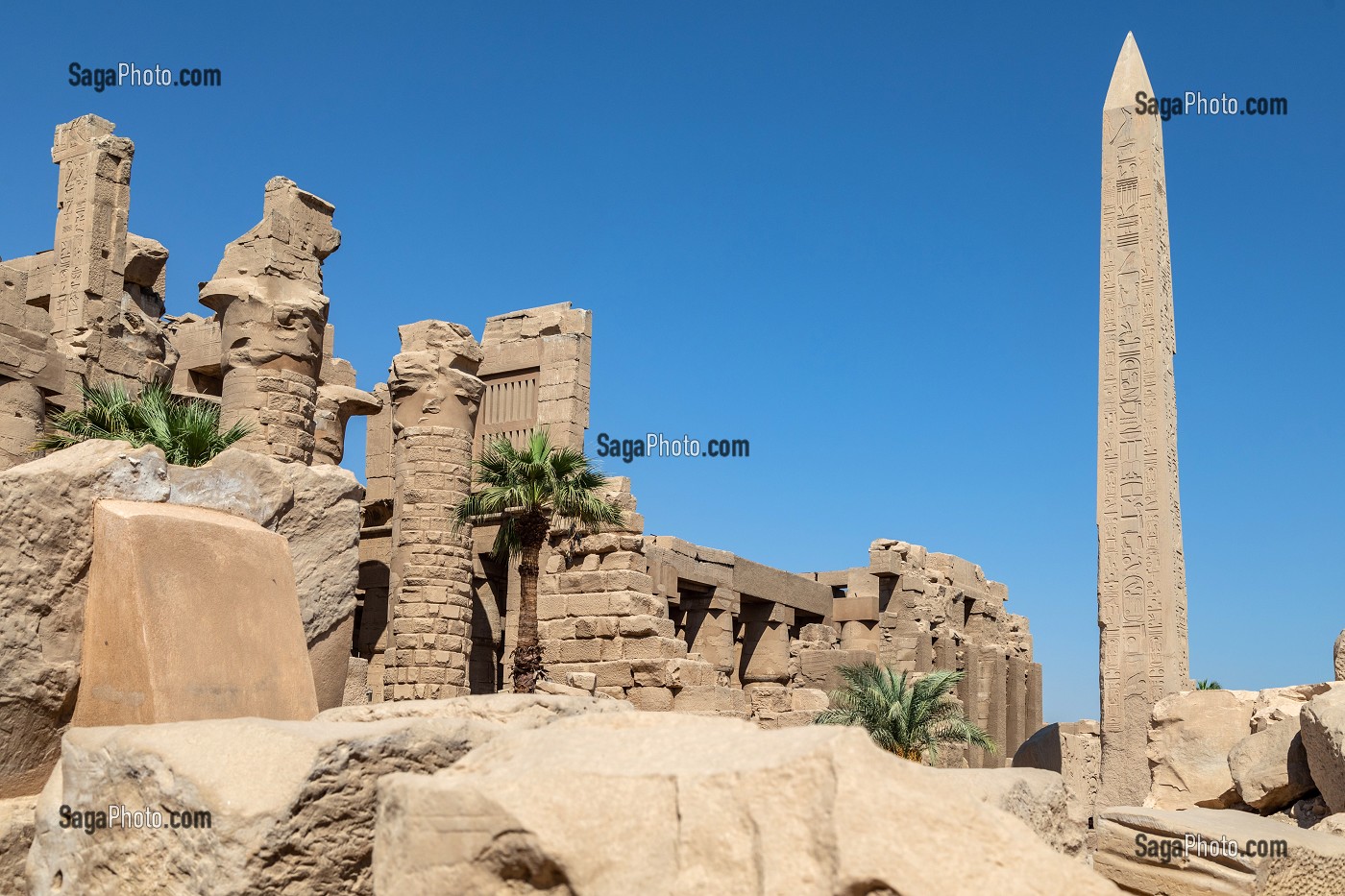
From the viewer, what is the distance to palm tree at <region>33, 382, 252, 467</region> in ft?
24.7

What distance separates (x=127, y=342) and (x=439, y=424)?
4.41 metres

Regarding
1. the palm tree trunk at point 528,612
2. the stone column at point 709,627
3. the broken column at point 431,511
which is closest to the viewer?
the palm tree trunk at point 528,612

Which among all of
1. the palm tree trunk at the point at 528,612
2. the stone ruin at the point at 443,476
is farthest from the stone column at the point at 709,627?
the palm tree trunk at the point at 528,612

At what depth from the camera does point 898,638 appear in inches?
971

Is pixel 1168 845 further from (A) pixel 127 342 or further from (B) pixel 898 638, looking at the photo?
(B) pixel 898 638

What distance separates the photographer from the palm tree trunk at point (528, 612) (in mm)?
13648

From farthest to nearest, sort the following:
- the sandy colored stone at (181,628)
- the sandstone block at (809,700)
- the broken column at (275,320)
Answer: the sandstone block at (809,700), the broken column at (275,320), the sandy colored stone at (181,628)

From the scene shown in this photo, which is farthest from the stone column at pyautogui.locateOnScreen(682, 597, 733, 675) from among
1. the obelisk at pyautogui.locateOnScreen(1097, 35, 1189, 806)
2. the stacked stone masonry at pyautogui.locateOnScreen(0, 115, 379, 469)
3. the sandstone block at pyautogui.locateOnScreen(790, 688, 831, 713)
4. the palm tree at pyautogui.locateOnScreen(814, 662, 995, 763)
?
the obelisk at pyautogui.locateOnScreen(1097, 35, 1189, 806)

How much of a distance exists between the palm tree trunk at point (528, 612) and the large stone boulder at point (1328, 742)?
694 cm

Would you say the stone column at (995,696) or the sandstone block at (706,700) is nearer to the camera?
the sandstone block at (706,700)

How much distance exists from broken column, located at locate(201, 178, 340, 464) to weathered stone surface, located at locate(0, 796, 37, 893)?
36.0ft

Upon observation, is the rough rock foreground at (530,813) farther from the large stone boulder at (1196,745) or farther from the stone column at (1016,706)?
the stone column at (1016,706)

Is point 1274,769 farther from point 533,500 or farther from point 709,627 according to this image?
point 709,627

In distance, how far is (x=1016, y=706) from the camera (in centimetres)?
2933
